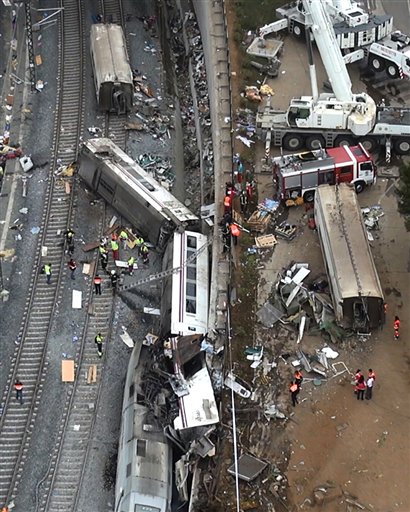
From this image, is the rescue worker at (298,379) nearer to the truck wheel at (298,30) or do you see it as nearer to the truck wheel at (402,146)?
the truck wheel at (402,146)

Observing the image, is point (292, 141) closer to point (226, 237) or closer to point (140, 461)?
point (226, 237)

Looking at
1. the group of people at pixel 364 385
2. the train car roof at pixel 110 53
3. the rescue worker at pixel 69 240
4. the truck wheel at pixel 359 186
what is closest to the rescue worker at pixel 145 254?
the rescue worker at pixel 69 240

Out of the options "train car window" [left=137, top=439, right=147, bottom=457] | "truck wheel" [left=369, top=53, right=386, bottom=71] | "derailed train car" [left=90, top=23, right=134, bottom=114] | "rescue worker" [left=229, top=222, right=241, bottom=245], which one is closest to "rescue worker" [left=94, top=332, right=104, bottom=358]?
A: "train car window" [left=137, top=439, right=147, bottom=457]

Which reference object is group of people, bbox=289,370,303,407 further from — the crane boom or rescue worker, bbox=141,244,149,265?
the crane boom

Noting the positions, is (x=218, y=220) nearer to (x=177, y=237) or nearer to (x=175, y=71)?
(x=177, y=237)

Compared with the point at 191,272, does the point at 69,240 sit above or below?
above

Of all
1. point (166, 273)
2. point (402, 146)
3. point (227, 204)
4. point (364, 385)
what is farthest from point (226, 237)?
point (402, 146)

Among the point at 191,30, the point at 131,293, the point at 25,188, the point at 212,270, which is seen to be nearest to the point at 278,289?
the point at 212,270
